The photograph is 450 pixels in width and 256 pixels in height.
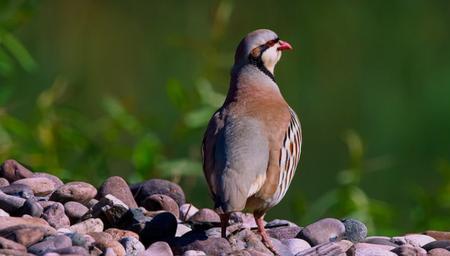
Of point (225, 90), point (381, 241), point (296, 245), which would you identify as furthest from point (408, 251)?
point (225, 90)

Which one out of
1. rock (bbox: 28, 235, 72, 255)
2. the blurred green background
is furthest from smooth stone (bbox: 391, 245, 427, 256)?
the blurred green background

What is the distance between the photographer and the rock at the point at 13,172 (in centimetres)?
544

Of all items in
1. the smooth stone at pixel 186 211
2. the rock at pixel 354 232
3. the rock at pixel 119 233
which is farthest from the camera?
the smooth stone at pixel 186 211

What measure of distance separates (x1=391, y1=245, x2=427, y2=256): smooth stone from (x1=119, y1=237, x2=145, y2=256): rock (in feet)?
2.93

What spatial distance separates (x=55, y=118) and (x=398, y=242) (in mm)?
2906

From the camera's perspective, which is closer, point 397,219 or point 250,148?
point 250,148

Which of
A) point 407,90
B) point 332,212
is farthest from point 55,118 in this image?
point 407,90

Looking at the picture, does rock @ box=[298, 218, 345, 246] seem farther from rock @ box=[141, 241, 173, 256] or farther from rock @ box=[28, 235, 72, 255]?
rock @ box=[28, 235, 72, 255]

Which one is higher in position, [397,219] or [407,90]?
[407,90]

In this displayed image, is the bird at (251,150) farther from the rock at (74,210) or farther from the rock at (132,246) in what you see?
the rock at (74,210)

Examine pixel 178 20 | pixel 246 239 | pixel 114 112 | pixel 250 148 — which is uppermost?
pixel 178 20

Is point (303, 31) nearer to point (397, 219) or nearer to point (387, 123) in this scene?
point (387, 123)

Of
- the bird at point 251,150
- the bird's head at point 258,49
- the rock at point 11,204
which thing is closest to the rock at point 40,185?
the rock at point 11,204

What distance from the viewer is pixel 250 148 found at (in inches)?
197
